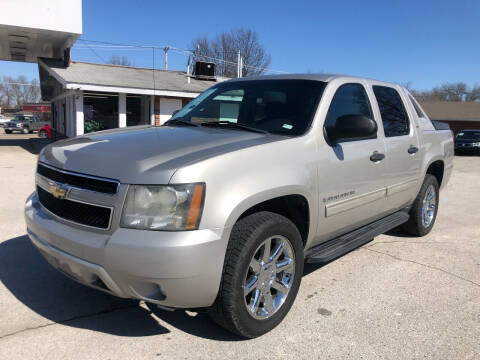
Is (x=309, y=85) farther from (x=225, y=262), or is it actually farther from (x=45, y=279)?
(x=45, y=279)

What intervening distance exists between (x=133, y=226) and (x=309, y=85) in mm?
2157

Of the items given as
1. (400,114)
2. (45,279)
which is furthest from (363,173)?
(45,279)

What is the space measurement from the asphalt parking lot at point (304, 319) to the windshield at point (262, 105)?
154 centimetres

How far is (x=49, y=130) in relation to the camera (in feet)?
91.5

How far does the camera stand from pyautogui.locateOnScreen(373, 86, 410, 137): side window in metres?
4.39

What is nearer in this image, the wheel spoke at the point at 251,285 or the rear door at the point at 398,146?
the wheel spoke at the point at 251,285

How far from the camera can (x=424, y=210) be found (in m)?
5.47

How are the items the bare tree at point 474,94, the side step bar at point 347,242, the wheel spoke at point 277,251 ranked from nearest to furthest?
the wheel spoke at point 277,251
the side step bar at point 347,242
the bare tree at point 474,94

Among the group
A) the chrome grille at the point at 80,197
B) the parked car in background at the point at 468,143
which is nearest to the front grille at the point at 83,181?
the chrome grille at the point at 80,197

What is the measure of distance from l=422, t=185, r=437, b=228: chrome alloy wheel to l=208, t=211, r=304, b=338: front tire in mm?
2944

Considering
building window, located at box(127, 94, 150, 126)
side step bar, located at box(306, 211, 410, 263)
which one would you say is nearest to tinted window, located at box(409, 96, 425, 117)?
side step bar, located at box(306, 211, 410, 263)

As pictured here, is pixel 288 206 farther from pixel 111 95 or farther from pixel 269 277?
pixel 111 95

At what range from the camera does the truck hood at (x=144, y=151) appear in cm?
250

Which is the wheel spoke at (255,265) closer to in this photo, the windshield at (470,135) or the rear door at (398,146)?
the rear door at (398,146)
